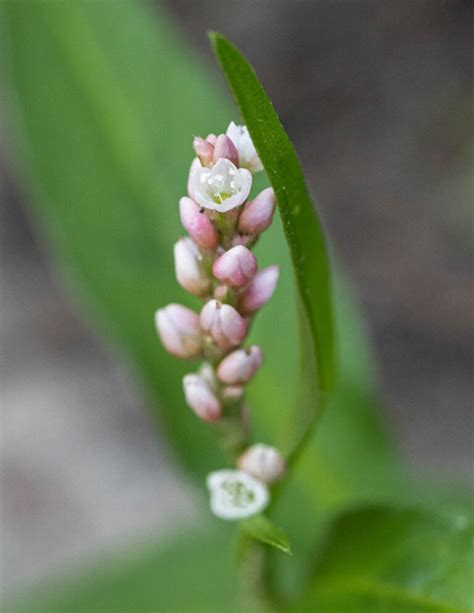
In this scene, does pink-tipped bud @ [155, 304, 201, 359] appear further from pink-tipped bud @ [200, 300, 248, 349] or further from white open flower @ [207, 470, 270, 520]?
white open flower @ [207, 470, 270, 520]

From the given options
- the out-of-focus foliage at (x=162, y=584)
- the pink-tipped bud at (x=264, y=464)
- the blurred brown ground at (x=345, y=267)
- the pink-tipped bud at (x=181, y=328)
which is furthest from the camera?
the blurred brown ground at (x=345, y=267)

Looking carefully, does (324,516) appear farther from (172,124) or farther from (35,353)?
(35,353)

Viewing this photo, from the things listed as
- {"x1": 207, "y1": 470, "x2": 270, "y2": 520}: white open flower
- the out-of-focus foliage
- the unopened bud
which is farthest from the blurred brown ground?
the unopened bud

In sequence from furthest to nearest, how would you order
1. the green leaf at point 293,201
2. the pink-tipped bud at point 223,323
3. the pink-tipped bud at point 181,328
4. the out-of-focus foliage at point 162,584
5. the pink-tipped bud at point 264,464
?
the out-of-focus foliage at point 162,584
the pink-tipped bud at point 264,464
the pink-tipped bud at point 181,328
the pink-tipped bud at point 223,323
the green leaf at point 293,201

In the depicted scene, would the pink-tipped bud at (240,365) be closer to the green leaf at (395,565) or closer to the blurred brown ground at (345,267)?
the green leaf at (395,565)

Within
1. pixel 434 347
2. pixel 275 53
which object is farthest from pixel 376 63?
pixel 434 347

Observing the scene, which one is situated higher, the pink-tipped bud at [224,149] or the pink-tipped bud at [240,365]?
the pink-tipped bud at [224,149]

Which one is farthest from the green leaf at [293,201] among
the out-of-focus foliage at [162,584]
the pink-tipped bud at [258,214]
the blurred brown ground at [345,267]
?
the blurred brown ground at [345,267]

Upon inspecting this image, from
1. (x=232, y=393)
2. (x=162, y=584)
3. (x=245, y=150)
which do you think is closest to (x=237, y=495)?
(x=232, y=393)
